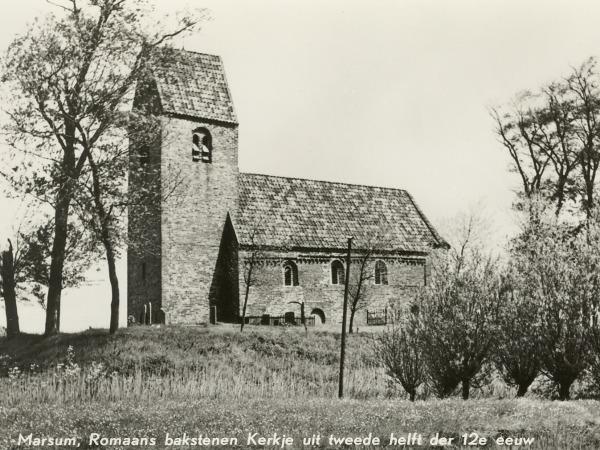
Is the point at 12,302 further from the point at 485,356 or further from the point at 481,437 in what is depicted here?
the point at 481,437

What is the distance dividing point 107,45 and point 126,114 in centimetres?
273

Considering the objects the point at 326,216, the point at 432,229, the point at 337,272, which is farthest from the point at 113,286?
the point at 432,229

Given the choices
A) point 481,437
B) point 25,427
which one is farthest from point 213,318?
point 481,437

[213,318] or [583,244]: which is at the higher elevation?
[583,244]

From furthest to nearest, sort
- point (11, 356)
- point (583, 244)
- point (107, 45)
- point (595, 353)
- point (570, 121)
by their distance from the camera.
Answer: point (570, 121) < point (11, 356) < point (107, 45) < point (583, 244) < point (595, 353)

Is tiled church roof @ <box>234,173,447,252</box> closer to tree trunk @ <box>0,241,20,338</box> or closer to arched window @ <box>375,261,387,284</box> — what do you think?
arched window @ <box>375,261,387,284</box>

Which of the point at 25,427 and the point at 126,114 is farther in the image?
the point at 126,114

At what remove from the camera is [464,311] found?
21.5 m

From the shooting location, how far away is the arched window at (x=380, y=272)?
45.0m

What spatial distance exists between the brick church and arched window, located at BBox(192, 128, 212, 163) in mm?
59

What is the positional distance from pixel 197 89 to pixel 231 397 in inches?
926

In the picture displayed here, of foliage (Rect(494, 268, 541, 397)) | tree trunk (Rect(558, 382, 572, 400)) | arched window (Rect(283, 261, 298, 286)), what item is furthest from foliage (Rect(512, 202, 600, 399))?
arched window (Rect(283, 261, 298, 286))

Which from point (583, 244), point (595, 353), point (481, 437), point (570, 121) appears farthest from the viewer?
point (570, 121)

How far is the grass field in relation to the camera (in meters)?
13.7
